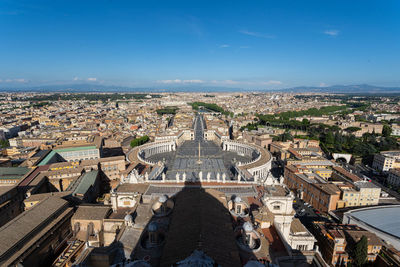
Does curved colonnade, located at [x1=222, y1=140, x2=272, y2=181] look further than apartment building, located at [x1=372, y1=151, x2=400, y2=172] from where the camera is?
No

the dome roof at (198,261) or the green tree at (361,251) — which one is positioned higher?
the dome roof at (198,261)

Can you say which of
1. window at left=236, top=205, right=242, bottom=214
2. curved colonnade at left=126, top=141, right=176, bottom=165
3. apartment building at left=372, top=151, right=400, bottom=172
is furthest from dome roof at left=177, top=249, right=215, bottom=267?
apartment building at left=372, top=151, right=400, bottom=172

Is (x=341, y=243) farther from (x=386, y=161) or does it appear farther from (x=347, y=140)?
(x=347, y=140)

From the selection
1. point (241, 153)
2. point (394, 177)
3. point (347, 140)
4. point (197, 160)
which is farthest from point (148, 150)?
point (347, 140)

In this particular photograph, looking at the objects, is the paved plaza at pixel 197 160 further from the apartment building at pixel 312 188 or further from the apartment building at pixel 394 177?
the apartment building at pixel 394 177

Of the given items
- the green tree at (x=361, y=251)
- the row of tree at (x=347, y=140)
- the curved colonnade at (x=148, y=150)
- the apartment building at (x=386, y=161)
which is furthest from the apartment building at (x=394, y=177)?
the curved colonnade at (x=148, y=150)

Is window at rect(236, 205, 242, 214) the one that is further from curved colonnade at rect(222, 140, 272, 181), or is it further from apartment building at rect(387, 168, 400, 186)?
apartment building at rect(387, 168, 400, 186)

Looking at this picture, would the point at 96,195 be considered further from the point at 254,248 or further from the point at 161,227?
the point at 254,248

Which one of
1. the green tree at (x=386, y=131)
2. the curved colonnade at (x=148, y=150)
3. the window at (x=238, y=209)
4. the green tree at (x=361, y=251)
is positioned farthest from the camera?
the green tree at (x=386, y=131)
